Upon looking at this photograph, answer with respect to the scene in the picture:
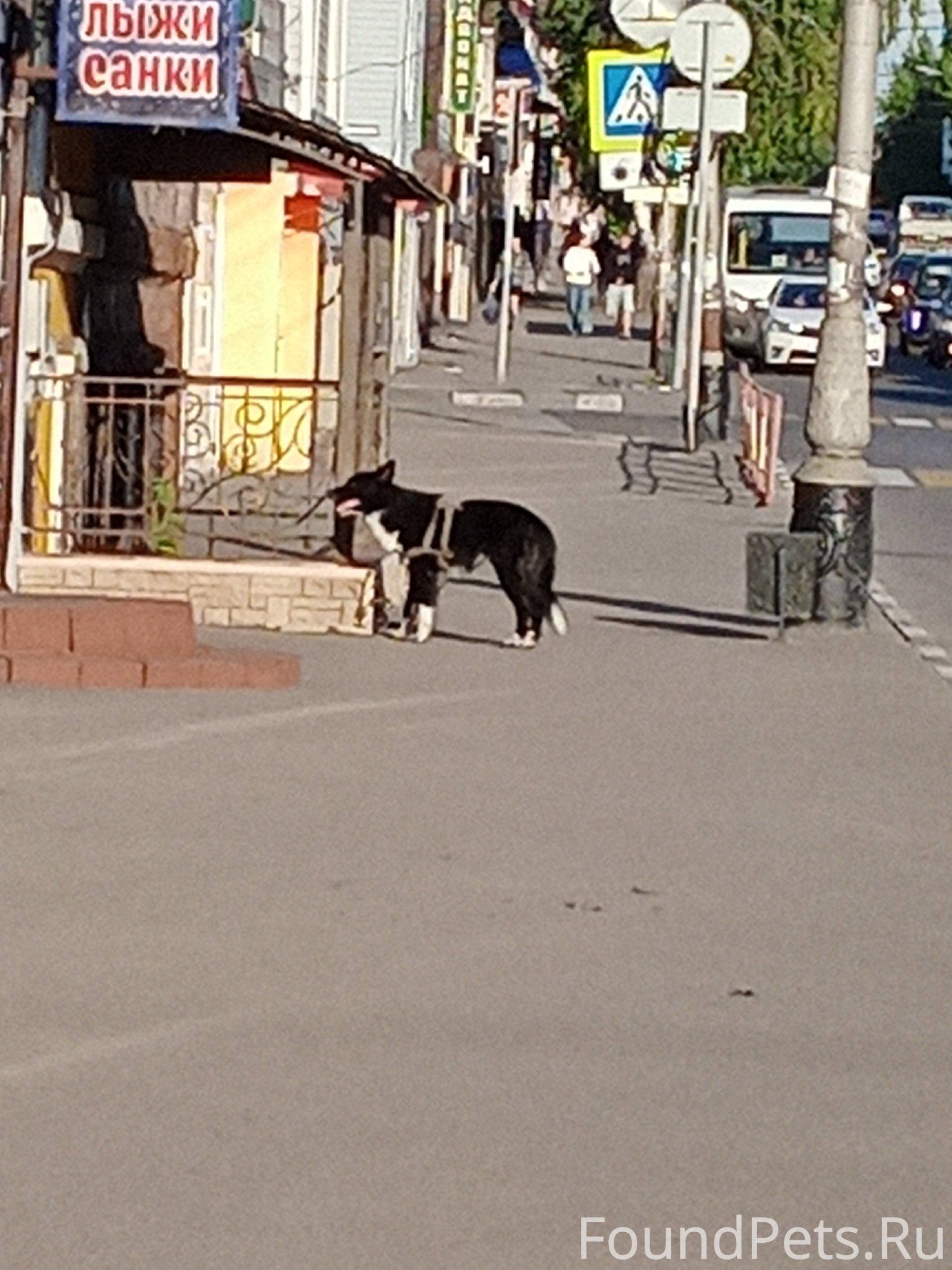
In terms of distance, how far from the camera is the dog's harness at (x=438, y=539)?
16.1 metres

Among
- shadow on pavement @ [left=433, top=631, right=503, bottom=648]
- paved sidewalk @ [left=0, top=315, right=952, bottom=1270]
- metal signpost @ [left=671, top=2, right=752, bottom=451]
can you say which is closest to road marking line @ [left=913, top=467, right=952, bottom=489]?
metal signpost @ [left=671, top=2, right=752, bottom=451]

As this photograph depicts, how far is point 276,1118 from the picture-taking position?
23.6 feet

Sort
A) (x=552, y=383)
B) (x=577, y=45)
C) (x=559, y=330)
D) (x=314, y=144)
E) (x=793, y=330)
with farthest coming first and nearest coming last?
(x=577, y=45)
(x=559, y=330)
(x=793, y=330)
(x=552, y=383)
(x=314, y=144)

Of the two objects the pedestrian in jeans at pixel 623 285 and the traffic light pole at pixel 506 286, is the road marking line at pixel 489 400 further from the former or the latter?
the pedestrian in jeans at pixel 623 285

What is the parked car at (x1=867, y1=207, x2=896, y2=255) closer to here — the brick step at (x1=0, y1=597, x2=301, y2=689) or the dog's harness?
the dog's harness

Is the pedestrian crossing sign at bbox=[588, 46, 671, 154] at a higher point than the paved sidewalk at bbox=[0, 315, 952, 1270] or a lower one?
higher

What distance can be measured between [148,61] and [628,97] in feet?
66.8

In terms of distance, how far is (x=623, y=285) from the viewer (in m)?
63.7

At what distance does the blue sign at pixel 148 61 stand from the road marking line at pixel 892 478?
14.5 m

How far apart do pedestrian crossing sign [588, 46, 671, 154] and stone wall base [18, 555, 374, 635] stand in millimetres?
19055

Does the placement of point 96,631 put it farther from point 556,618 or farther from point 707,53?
point 707,53

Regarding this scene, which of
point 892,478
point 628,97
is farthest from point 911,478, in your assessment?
point 628,97

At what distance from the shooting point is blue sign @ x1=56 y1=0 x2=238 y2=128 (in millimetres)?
15680

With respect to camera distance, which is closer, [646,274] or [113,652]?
[113,652]
